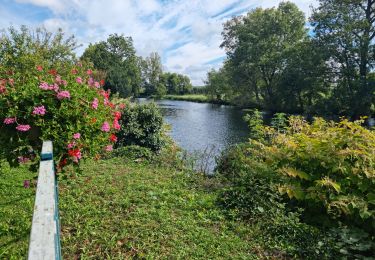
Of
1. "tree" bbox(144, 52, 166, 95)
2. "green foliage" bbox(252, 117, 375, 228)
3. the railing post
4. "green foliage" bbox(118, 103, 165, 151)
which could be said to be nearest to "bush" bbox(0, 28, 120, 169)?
the railing post

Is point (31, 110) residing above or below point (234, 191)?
above

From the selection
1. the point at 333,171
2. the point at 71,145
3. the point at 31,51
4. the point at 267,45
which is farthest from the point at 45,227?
the point at 267,45

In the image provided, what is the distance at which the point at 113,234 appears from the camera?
11.2 feet

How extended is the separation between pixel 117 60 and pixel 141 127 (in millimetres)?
47683

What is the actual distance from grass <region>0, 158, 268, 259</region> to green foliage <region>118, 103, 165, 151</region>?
3.82 metres

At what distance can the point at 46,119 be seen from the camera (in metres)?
3.19

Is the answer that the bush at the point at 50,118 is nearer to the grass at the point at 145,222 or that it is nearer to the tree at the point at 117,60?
the grass at the point at 145,222

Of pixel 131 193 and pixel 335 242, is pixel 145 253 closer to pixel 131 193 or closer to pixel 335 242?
pixel 131 193

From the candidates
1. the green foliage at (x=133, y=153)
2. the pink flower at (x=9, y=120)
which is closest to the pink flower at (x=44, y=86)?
the pink flower at (x=9, y=120)

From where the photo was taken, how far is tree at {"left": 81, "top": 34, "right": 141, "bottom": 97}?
4962cm

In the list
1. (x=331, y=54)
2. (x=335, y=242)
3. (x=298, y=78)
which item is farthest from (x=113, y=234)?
(x=298, y=78)

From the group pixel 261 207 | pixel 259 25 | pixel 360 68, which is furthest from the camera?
pixel 259 25

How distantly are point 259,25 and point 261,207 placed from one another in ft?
119

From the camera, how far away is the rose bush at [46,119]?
10.2 feet
